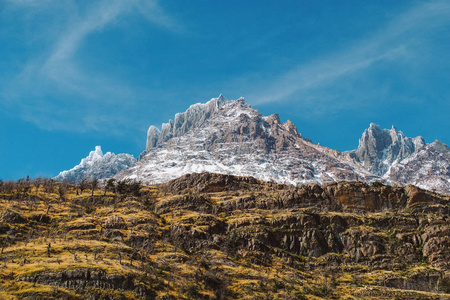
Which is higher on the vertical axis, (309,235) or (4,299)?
(309,235)

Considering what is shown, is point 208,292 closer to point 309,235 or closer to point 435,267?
point 309,235

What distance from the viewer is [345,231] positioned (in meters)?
189

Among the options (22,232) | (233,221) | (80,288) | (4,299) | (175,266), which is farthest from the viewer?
(233,221)

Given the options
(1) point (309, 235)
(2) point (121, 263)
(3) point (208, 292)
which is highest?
(1) point (309, 235)

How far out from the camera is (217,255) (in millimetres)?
162500

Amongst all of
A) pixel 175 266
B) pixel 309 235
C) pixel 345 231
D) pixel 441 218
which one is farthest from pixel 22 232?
pixel 441 218

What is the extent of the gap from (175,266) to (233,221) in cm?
5262

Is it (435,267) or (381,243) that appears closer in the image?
(435,267)

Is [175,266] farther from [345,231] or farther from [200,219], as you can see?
[345,231]

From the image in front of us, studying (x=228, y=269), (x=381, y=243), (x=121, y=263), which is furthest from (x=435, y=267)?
(x=121, y=263)

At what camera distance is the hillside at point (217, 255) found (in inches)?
4798

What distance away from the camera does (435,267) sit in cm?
16325

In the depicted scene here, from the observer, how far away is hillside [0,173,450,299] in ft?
400

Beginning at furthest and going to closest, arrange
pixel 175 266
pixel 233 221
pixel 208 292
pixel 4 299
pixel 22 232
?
pixel 233 221
pixel 22 232
pixel 175 266
pixel 208 292
pixel 4 299
